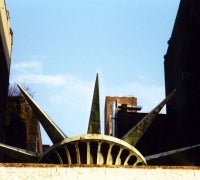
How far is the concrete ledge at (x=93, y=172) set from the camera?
7.73 metres

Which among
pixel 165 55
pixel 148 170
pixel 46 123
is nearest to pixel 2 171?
pixel 148 170

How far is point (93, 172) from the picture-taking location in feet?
25.8

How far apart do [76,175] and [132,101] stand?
1060 inches

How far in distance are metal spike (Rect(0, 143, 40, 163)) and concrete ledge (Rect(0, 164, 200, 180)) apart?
10.8 feet

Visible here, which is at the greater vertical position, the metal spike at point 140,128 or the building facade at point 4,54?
the building facade at point 4,54

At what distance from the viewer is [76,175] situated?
7812 millimetres

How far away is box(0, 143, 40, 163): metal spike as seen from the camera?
10969mm

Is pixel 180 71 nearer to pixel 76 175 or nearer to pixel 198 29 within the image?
pixel 198 29

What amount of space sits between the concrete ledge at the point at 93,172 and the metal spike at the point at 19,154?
3282mm

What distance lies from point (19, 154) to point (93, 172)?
3768 mm

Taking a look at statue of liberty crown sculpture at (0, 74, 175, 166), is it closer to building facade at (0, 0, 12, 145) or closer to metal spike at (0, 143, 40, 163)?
metal spike at (0, 143, 40, 163)

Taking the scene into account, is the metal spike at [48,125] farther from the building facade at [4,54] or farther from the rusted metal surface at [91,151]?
the building facade at [4,54]

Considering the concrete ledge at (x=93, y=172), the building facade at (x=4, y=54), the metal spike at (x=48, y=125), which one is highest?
the building facade at (x=4, y=54)

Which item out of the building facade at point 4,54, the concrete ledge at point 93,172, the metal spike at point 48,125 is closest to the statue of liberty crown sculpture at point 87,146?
the metal spike at point 48,125
